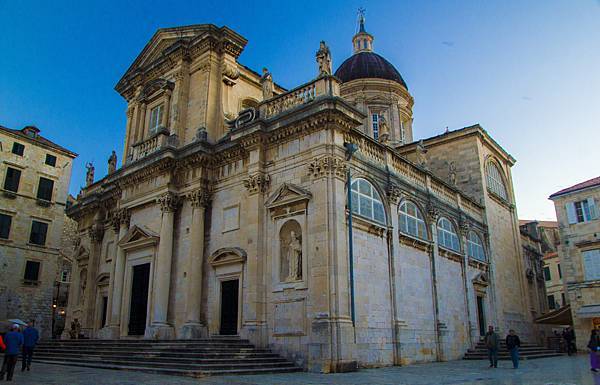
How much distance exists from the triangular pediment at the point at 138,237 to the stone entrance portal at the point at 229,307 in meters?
4.38

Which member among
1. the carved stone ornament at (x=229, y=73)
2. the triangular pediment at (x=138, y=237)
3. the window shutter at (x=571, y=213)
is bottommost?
the triangular pediment at (x=138, y=237)

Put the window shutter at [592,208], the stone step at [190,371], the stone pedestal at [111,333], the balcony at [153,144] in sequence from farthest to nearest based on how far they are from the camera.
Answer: the window shutter at [592,208]
the balcony at [153,144]
the stone pedestal at [111,333]
the stone step at [190,371]

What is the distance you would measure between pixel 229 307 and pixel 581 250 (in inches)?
846

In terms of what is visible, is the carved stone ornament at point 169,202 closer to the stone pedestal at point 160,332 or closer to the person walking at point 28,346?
the stone pedestal at point 160,332

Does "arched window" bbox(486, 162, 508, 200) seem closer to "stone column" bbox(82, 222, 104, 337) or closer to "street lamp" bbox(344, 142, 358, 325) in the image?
"street lamp" bbox(344, 142, 358, 325)

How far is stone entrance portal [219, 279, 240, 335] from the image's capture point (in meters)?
17.3

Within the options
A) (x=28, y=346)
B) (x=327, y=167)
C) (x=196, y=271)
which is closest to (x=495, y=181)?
(x=327, y=167)

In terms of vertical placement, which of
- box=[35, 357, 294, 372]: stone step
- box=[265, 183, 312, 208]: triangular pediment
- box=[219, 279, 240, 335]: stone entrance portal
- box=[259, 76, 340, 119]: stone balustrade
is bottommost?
box=[35, 357, 294, 372]: stone step

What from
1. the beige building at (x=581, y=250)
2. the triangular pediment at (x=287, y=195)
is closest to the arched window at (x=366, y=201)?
the triangular pediment at (x=287, y=195)

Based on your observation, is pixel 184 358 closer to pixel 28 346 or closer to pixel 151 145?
pixel 28 346

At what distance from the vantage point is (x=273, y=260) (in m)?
16.4

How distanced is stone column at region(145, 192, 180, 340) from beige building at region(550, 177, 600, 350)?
22363mm

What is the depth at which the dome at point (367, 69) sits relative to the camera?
34625 millimetres

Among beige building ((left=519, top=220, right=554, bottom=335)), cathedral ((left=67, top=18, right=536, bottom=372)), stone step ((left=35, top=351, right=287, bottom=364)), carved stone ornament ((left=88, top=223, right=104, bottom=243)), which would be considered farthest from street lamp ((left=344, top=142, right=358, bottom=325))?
beige building ((left=519, top=220, right=554, bottom=335))
